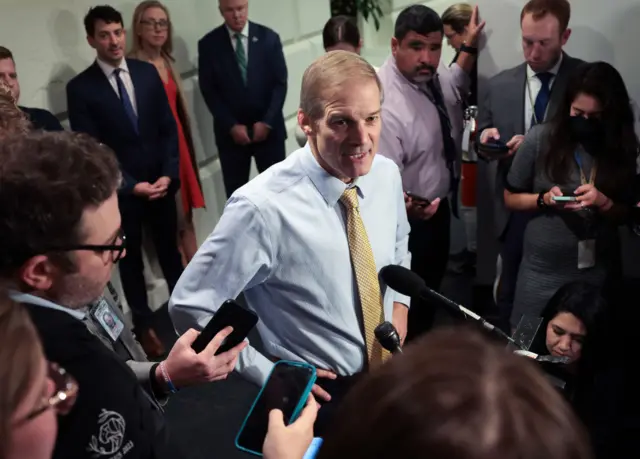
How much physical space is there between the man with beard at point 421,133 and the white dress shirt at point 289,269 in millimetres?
1293

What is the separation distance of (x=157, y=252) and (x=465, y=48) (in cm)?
204

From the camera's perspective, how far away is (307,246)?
1.58m

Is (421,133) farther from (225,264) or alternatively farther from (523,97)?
(225,264)

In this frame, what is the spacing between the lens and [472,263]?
4031 mm

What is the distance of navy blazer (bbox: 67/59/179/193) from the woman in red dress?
27 centimetres

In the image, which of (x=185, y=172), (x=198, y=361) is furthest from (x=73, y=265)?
(x=185, y=172)

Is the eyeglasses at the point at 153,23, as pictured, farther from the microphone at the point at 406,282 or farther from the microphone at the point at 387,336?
the microphone at the point at 387,336

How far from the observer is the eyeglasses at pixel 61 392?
0.85 m

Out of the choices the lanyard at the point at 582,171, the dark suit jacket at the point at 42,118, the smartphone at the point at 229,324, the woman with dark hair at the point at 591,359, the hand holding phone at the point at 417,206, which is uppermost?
the dark suit jacket at the point at 42,118

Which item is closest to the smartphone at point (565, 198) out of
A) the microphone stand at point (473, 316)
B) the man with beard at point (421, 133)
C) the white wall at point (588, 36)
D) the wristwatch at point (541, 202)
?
the wristwatch at point (541, 202)

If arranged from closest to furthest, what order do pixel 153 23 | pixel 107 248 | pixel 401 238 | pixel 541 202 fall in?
pixel 107 248
pixel 401 238
pixel 541 202
pixel 153 23

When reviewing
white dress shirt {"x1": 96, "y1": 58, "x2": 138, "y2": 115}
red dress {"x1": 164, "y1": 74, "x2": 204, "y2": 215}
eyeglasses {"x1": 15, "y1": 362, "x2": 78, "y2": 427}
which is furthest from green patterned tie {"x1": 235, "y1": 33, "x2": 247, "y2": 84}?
eyeglasses {"x1": 15, "y1": 362, "x2": 78, "y2": 427}

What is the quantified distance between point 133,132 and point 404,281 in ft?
7.52

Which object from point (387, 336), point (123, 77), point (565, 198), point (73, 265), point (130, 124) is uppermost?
point (73, 265)
